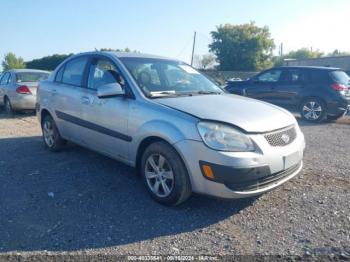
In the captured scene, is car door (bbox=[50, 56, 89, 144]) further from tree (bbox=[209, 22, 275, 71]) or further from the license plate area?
tree (bbox=[209, 22, 275, 71])

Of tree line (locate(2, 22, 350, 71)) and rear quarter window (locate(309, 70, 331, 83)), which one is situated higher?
tree line (locate(2, 22, 350, 71))

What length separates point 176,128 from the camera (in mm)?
3340

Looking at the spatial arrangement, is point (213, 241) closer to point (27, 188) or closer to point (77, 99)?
point (27, 188)

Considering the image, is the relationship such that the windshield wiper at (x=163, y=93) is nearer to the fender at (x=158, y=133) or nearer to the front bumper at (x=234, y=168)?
the fender at (x=158, y=133)

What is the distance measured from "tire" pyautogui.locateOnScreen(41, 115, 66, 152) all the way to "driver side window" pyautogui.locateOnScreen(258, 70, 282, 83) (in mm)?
7076

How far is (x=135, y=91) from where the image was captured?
3912mm

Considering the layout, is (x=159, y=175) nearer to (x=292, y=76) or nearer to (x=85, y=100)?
(x=85, y=100)

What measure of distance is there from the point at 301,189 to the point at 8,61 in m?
55.1

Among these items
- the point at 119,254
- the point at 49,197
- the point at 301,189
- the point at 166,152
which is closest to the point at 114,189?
the point at 49,197

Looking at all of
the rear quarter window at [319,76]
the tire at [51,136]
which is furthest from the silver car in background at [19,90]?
the rear quarter window at [319,76]

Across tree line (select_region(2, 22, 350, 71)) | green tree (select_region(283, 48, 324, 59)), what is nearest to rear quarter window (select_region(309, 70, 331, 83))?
tree line (select_region(2, 22, 350, 71))

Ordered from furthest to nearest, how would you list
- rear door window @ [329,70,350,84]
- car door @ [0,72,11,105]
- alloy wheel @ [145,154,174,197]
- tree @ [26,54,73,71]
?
tree @ [26,54,73,71]
car door @ [0,72,11,105]
rear door window @ [329,70,350,84]
alloy wheel @ [145,154,174,197]

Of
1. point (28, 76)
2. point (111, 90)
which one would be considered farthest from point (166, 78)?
point (28, 76)

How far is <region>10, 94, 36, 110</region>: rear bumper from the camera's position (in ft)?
32.2
